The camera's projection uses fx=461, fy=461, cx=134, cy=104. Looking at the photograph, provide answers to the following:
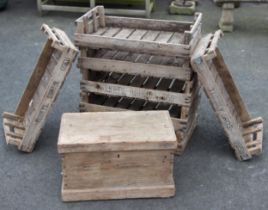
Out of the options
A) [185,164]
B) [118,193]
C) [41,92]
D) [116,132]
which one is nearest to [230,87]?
[185,164]

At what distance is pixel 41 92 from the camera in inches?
133

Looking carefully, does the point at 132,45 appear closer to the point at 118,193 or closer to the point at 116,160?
the point at 116,160

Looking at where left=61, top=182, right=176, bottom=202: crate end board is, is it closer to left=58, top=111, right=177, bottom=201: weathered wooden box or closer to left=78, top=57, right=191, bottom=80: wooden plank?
left=58, top=111, right=177, bottom=201: weathered wooden box

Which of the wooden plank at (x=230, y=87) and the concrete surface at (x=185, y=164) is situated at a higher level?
the wooden plank at (x=230, y=87)

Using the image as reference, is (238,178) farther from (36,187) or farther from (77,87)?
(77,87)

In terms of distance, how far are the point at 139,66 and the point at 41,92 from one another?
745mm

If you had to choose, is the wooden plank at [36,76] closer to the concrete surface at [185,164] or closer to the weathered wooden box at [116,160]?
the concrete surface at [185,164]

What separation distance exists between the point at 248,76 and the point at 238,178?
1.86 metres

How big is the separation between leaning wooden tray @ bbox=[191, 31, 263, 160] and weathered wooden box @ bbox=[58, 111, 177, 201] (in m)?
0.44

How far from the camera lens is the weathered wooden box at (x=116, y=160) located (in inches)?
112

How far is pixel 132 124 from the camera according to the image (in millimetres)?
3084

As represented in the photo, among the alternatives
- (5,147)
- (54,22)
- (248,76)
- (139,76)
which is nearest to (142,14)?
(54,22)

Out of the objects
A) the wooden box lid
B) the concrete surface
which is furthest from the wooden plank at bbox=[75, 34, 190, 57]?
the concrete surface

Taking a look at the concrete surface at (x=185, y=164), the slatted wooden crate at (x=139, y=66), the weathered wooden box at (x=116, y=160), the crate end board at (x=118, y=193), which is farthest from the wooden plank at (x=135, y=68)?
the crate end board at (x=118, y=193)
